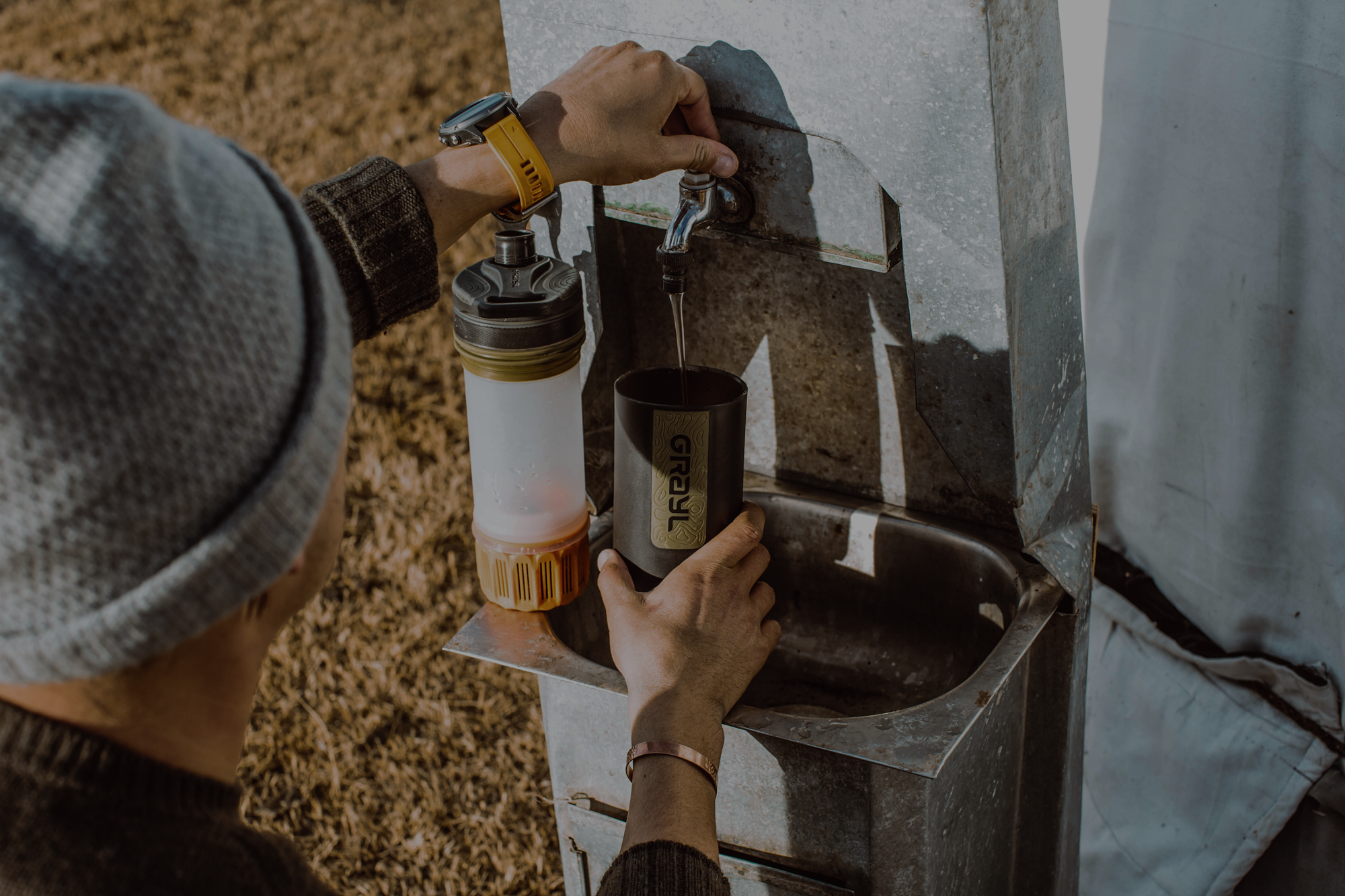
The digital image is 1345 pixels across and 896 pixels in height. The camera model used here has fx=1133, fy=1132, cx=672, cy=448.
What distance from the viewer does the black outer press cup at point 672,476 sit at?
1229 mm

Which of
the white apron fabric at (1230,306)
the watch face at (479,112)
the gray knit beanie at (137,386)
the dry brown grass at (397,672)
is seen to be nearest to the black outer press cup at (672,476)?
the watch face at (479,112)

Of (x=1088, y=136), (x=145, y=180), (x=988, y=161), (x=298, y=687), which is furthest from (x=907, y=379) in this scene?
(x=298, y=687)

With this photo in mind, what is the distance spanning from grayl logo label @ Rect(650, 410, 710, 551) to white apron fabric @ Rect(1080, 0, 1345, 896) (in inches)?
38.8

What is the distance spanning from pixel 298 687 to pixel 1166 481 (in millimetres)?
1932

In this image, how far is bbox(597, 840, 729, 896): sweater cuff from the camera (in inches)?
40.1

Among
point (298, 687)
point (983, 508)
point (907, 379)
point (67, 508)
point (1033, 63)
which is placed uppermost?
point (1033, 63)

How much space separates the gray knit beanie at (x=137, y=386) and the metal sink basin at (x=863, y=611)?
2.52 ft

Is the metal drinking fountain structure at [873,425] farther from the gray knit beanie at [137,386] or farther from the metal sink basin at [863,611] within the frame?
the gray knit beanie at [137,386]

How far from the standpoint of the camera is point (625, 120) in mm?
1238

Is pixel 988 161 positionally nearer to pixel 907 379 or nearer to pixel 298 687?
pixel 907 379

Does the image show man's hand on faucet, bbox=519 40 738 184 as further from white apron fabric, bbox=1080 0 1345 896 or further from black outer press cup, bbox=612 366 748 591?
white apron fabric, bbox=1080 0 1345 896

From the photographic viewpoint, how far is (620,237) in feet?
5.01

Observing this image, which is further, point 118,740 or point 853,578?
point 853,578

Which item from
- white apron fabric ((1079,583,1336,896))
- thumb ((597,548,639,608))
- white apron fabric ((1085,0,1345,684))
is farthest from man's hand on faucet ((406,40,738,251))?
white apron fabric ((1079,583,1336,896))
